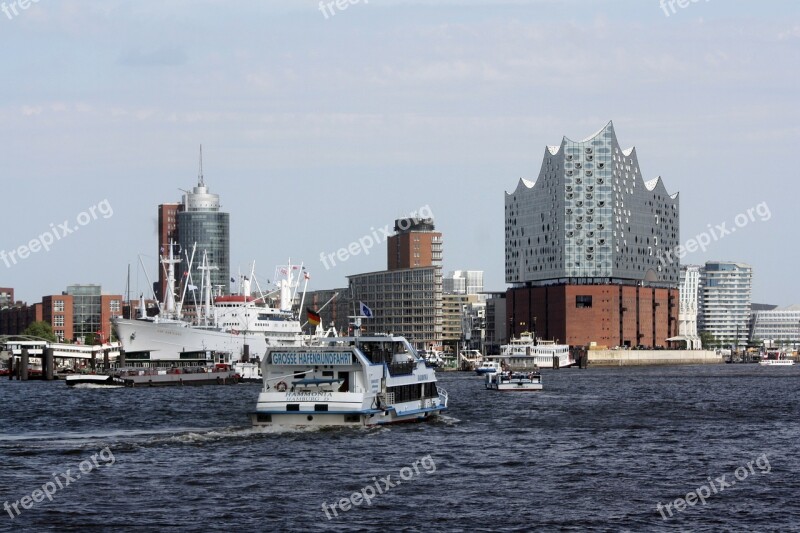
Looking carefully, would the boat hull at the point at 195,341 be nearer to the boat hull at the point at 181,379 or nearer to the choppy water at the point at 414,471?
the boat hull at the point at 181,379

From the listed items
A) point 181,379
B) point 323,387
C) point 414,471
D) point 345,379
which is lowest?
point 414,471

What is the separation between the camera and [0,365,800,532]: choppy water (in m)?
42.9

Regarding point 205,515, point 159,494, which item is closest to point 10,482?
point 159,494

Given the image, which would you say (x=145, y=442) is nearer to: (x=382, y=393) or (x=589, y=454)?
(x=382, y=393)

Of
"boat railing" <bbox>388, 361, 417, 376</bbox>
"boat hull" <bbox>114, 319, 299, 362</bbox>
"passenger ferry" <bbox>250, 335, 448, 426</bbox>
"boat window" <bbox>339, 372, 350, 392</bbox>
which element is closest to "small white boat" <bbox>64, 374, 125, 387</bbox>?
"boat hull" <bbox>114, 319, 299, 362</bbox>

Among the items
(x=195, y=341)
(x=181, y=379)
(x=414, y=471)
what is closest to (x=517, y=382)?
(x=181, y=379)

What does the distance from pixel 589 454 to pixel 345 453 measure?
37.6 feet

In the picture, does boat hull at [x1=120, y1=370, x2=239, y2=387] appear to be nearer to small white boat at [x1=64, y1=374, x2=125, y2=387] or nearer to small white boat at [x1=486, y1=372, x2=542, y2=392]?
small white boat at [x1=64, y1=374, x2=125, y2=387]

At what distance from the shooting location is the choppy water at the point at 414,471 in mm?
42875

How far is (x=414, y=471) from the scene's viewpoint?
175 feet

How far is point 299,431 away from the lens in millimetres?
65188

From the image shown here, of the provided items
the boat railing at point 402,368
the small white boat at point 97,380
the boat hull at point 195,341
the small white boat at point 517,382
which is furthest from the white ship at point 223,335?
the boat railing at point 402,368

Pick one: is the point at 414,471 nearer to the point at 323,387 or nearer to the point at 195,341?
the point at 323,387

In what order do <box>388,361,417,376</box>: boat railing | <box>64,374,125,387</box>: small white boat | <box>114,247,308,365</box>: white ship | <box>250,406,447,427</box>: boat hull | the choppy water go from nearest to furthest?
the choppy water → <box>250,406,447,427</box>: boat hull → <box>388,361,417,376</box>: boat railing → <box>64,374,125,387</box>: small white boat → <box>114,247,308,365</box>: white ship
